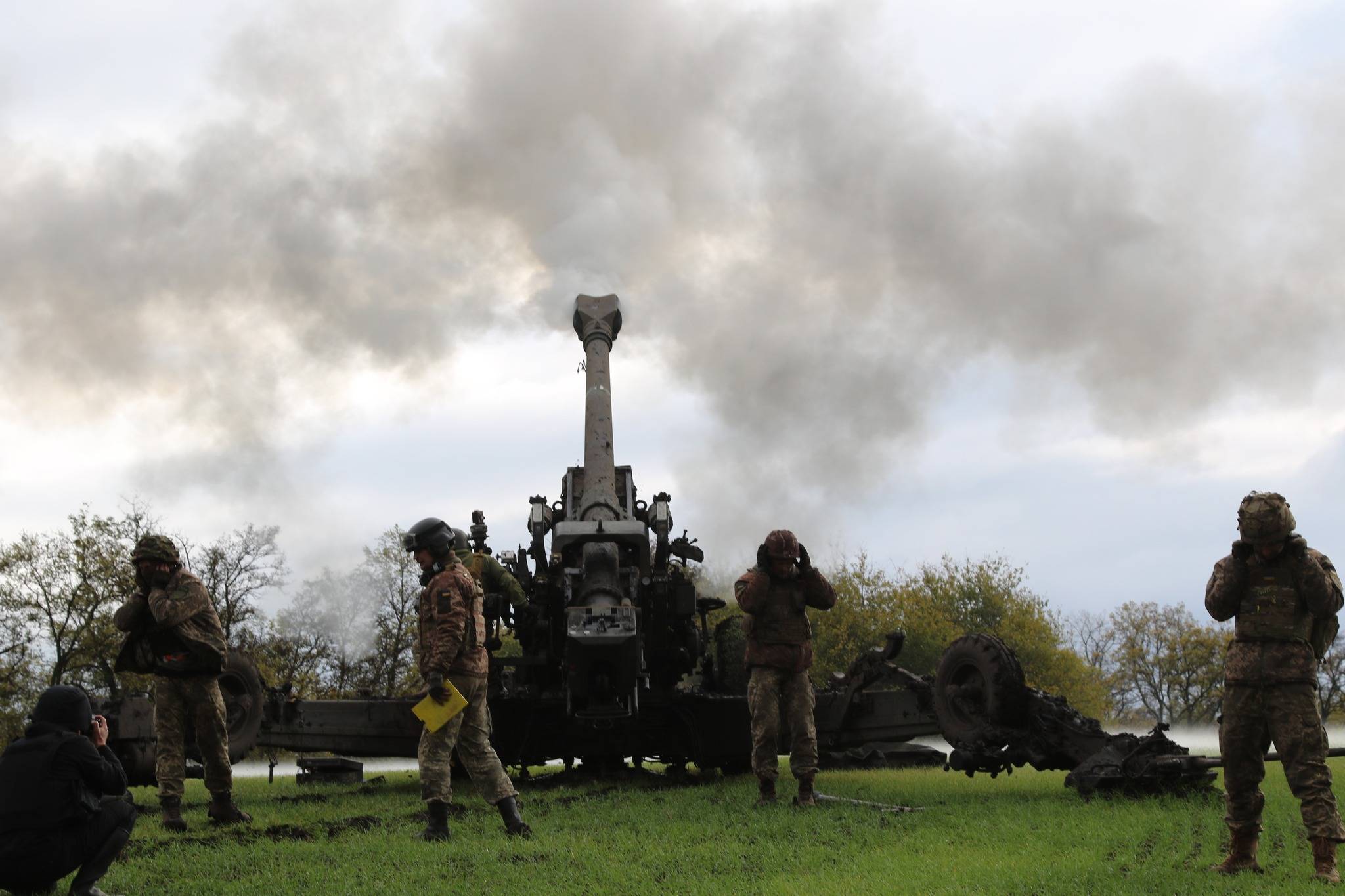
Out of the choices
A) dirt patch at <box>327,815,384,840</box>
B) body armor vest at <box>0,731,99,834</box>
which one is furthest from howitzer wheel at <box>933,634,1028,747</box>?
body armor vest at <box>0,731,99,834</box>

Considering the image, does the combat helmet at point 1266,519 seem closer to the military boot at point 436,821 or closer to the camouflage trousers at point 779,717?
the camouflage trousers at point 779,717

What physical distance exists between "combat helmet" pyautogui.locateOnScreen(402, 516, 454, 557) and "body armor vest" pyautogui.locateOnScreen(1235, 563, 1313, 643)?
4.29 m

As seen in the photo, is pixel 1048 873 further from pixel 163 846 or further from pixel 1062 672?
pixel 1062 672

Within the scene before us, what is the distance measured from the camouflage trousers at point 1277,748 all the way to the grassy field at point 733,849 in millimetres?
243

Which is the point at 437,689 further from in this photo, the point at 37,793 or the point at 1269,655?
the point at 1269,655

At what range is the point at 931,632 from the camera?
3794 cm

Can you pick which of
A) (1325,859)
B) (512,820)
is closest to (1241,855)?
(1325,859)

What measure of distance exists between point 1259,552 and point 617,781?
20.7 ft

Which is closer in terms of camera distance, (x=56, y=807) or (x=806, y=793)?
(x=56, y=807)

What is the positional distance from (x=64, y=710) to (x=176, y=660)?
2.75 m

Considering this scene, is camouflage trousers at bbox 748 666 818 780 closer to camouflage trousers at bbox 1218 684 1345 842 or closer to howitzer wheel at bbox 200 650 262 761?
camouflage trousers at bbox 1218 684 1345 842

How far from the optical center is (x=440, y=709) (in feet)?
21.1

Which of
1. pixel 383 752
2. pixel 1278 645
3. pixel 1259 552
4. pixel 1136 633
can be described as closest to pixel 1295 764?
pixel 1278 645

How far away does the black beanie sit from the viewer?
4.68 m
